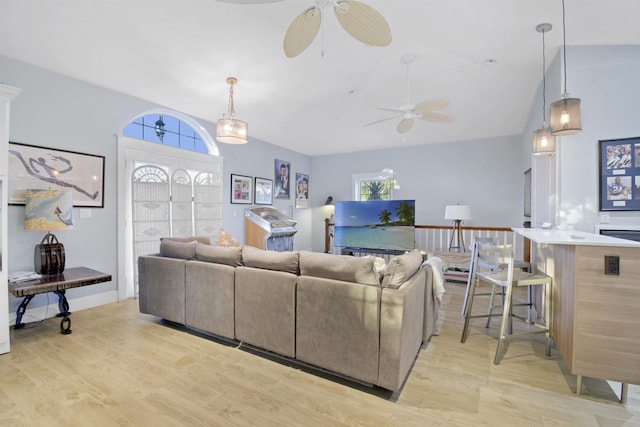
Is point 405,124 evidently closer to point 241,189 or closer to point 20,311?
point 241,189

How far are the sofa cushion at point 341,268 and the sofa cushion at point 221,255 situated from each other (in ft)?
2.21

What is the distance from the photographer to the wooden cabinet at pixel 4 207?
7.75 ft

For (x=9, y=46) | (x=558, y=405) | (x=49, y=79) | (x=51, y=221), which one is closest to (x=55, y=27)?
(x=9, y=46)

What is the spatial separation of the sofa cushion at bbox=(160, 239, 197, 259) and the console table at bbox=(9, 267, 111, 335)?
1.90 ft

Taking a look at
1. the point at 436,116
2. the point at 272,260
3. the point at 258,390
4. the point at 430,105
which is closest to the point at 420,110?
the point at 430,105

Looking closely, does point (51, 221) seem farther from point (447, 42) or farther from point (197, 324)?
point (447, 42)

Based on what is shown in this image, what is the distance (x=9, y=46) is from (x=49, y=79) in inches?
17.2

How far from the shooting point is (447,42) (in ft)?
9.81

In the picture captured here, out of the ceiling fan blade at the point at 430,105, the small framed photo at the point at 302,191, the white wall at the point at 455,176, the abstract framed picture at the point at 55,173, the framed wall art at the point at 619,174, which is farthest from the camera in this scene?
the small framed photo at the point at 302,191

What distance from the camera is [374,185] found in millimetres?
7211

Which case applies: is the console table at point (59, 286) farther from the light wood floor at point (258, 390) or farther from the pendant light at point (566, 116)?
the pendant light at point (566, 116)

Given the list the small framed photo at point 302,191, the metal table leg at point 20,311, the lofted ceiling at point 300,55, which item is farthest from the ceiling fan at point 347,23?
the small framed photo at point 302,191

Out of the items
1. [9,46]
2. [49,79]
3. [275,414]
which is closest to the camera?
[275,414]

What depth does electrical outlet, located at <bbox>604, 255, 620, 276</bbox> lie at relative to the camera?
5.93 feet
